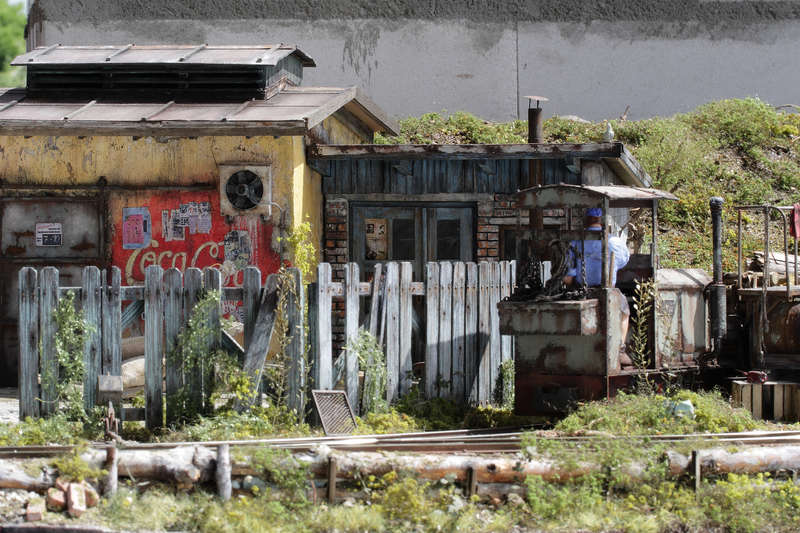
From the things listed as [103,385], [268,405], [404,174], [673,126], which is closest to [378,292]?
[268,405]

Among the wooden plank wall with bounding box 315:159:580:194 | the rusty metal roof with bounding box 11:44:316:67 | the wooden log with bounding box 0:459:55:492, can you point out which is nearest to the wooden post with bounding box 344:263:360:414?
the wooden log with bounding box 0:459:55:492

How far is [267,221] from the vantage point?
525 inches

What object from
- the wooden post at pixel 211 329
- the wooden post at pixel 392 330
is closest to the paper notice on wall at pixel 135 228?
the wooden post at pixel 211 329

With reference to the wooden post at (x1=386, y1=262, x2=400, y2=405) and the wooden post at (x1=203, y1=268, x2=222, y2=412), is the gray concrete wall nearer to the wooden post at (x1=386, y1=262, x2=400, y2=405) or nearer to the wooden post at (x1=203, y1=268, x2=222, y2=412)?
the wooden post at (x1=386, y1=262, x2=400, y2=405)

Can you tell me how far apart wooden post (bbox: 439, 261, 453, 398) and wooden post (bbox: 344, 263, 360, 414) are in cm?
107

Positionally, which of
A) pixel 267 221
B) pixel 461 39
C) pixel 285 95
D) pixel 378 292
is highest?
pixel 461 39

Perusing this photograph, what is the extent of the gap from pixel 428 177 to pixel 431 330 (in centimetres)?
461

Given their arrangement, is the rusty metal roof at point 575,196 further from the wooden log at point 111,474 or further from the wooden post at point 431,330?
the wooden log at point 111,474

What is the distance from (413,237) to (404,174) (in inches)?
36.5

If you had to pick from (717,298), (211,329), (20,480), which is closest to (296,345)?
(211,329)

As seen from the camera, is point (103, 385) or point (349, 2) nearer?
point (103, 385)

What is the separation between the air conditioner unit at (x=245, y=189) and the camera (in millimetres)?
13242

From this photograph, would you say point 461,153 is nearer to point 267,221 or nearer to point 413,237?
point 413,237

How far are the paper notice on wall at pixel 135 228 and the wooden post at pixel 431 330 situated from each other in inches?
185
